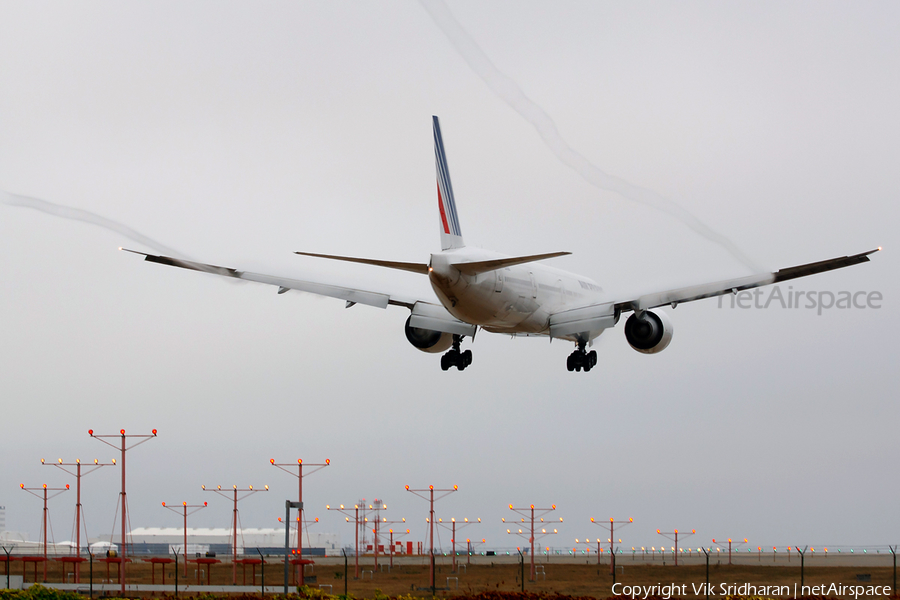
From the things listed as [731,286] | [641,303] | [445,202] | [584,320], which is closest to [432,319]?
[445,202]

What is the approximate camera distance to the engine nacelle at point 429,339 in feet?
144

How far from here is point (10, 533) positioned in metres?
192

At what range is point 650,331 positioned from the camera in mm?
41938

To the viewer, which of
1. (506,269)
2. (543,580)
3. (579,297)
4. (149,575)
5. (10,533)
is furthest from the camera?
(10,533)

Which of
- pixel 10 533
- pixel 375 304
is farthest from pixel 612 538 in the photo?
pixel 10 533

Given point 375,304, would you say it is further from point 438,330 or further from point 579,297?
point 579,297

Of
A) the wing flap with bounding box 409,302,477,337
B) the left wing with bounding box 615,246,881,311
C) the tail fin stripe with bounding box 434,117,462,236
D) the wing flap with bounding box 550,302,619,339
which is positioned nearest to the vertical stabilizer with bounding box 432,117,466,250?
the tail fin stripe with bounding box 434,117,462,236

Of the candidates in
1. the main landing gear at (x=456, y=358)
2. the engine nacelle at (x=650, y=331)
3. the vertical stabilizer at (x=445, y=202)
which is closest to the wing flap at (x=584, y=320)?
the engine nacelle at (x=650, y=331)

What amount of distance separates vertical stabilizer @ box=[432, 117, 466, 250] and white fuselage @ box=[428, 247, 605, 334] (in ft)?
8.28

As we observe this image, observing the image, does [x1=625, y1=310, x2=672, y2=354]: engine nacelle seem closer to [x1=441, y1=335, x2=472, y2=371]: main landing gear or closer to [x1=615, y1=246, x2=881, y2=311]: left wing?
[x1=615, y1=246, x2=881, y2=311]: left wing

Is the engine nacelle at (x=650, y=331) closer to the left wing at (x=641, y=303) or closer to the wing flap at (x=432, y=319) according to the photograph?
the left wing at (x=641, y=303)

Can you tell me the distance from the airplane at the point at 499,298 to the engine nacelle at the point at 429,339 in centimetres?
4

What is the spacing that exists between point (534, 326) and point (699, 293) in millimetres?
6354

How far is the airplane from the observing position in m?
35.5
